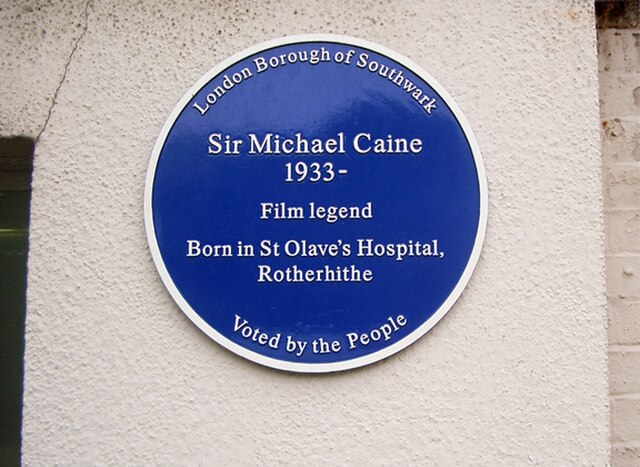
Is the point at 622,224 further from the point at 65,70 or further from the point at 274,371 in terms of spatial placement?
the point at 65,70

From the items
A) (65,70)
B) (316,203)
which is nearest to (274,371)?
(316,203)

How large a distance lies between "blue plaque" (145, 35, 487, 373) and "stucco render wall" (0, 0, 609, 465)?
0.07m

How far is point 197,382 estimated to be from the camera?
1.99m

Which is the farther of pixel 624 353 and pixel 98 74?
pixel 624 353

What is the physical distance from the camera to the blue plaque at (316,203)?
1.99m

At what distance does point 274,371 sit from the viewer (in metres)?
1.99

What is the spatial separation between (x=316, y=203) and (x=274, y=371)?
0.59 metres

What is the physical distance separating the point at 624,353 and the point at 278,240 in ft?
4.73

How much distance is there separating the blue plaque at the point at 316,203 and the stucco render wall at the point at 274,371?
7 cm

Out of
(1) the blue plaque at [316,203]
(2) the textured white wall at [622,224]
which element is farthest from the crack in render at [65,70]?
(2) the textured white wall at [622,224]

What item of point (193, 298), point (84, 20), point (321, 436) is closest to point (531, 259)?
point (321, 436)

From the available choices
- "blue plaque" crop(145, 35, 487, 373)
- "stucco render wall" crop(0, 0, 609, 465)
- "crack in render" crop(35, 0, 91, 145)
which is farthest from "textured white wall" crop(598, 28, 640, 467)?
"crack in render" crop(35, 0, 91, 145)

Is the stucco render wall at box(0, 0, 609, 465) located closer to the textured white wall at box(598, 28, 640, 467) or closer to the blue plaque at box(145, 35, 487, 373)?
the blue plaque at box(145, 35, 487, 373)

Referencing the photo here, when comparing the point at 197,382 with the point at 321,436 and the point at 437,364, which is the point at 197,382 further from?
the point at 437,364
